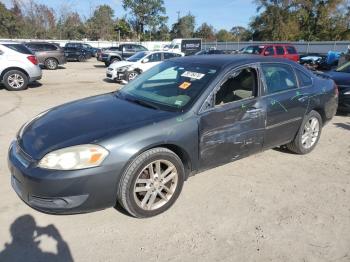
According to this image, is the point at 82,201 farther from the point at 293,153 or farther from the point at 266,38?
the point at 266,38

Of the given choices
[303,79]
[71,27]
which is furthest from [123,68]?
[71,27]

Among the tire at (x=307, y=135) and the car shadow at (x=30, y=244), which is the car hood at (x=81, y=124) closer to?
the car shadow at (x=30, y=244)

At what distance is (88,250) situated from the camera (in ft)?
9.48

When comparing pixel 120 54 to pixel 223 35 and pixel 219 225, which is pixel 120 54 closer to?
pixel 219 225

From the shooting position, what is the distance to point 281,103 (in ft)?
14.5

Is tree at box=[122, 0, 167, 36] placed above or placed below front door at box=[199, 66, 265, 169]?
above

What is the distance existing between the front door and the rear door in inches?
6.6

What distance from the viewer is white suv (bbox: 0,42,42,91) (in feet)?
36.1

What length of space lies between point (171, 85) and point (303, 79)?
213 cm

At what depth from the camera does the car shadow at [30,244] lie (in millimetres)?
2768

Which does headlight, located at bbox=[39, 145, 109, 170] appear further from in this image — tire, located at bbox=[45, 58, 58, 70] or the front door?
tire, located at bbox=[45, 58, 58, 70]

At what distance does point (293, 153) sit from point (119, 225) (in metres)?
3.16

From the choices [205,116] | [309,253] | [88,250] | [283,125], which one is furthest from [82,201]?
[283,125]

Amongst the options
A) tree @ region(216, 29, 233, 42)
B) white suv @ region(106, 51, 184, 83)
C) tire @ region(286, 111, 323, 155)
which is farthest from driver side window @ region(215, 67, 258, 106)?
tree @ region(216, 29, 233, 42)
